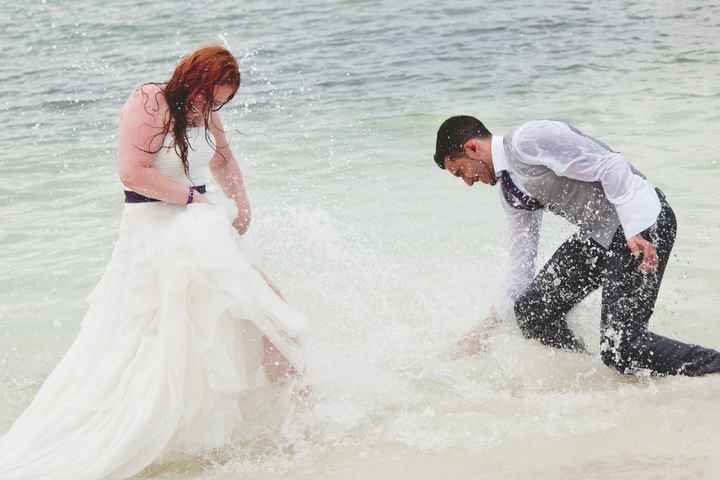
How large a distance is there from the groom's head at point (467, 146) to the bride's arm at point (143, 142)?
126 cm

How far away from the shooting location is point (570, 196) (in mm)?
4746

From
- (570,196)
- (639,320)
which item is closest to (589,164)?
(570,196)

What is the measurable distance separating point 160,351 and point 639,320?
2236mm

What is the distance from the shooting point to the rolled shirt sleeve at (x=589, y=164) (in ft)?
15.1

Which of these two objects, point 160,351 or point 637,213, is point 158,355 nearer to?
point 160,351

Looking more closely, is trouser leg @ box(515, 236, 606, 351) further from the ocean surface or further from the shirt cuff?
the shirt cuff

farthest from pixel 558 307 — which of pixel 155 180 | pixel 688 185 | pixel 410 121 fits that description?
pixel 410 121

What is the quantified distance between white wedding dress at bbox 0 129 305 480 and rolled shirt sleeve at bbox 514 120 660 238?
4.36ft

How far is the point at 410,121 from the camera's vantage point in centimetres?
1235

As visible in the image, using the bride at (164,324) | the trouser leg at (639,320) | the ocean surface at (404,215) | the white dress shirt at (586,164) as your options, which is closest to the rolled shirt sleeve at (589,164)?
the white dress shirt at (586,164)

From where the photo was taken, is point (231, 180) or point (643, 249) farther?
point (231, 180)

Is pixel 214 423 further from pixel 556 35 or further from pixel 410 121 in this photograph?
pixel 556 35

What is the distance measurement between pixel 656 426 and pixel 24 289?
4875mm

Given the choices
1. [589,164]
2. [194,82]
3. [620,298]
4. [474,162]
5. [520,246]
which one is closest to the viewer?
[194,82]
